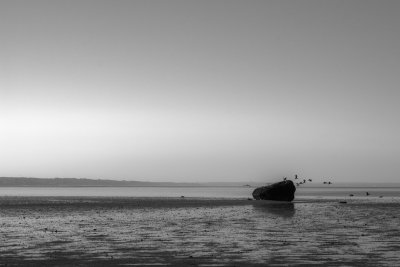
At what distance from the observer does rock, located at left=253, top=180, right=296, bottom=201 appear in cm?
8338

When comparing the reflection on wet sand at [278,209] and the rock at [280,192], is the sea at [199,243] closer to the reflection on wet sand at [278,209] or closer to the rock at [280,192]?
the reflection on wet sand at [278,209]

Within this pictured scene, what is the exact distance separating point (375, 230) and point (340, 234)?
3755mm

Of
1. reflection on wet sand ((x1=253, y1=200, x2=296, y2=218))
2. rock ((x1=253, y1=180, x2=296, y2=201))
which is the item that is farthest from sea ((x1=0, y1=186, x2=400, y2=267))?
rock ((x1=253, y1=180, x2=296, y2=201))

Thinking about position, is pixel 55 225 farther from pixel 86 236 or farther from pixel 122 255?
pixel 122 255

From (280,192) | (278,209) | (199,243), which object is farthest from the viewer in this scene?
(280,192)

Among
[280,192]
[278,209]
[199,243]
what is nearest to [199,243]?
[199,243]

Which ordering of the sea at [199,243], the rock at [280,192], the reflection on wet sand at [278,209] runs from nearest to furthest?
the sea at [199,243], the reflection on wet sand at [278,209], the rock at [280,192]

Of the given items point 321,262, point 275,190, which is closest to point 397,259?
point 321,262

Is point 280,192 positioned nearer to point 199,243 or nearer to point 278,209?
point 278,209

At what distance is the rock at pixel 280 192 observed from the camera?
83375mm

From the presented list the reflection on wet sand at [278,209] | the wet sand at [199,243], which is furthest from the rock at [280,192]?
the wet sand at [199,243]

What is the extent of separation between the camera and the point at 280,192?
84.1m

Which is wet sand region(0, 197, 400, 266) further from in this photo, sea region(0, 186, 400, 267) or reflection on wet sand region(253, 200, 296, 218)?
reflection on wet sand region(253, 200, 296, 218)

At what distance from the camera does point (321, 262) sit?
2102 centimetres
